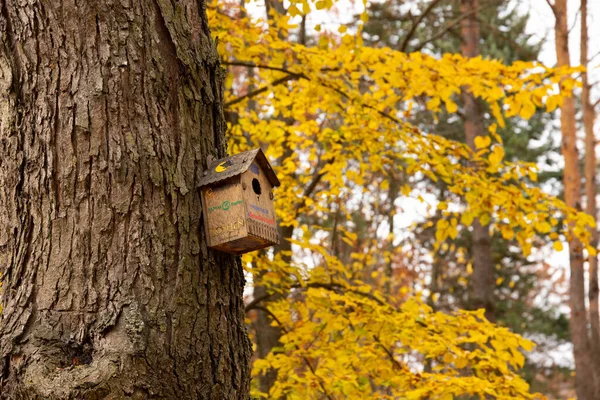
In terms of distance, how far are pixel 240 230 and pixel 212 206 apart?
0.34ft

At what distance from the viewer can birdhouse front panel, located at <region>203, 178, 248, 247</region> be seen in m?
1.82

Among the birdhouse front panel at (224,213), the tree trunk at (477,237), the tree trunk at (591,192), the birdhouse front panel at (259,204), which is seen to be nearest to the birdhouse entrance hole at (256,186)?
the birdhouse front panel at (259,204)

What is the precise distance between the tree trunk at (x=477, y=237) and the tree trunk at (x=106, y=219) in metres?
7.30

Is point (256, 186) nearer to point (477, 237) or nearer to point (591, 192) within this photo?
point (477, 237)

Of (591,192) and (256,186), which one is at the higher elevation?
(591,192)

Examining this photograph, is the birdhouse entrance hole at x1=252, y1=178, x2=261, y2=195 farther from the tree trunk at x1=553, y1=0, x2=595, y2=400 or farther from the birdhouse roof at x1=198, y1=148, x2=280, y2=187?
the tree trunk at x1=553, y1=0, x2=595, y2=400

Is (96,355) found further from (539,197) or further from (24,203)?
(539,197)

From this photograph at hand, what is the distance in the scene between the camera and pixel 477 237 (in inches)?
358

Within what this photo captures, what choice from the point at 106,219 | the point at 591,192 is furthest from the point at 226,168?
the point at 591,192

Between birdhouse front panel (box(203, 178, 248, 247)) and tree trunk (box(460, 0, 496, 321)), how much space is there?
7216 millimetres

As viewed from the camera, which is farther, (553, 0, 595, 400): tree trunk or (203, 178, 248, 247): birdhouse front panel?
(553, 0, 595, 400): tree trunk

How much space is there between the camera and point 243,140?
473 centimetres

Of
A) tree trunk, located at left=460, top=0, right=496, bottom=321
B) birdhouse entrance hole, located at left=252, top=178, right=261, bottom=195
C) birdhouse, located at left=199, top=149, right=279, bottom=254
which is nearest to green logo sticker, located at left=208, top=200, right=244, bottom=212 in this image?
birdhouse, located at left=199, top=149, right=279, bottom=254

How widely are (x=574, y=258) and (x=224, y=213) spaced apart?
8.35 meters
